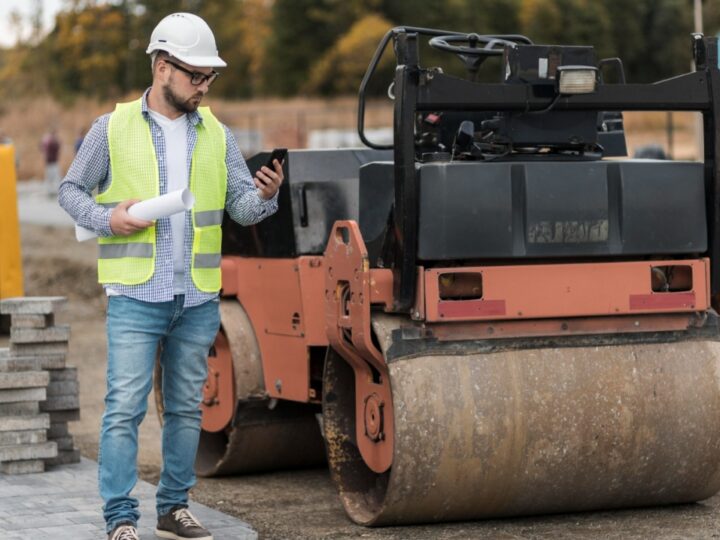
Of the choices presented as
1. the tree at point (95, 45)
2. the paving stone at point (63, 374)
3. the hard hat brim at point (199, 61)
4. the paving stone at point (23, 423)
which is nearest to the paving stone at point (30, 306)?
the paving stone at point (63, 374)

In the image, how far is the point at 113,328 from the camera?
5449 millimetres

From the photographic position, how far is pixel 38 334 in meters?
7.33

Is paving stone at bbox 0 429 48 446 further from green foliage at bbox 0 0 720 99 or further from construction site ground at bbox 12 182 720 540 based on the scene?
green foliage at bbox 0 0 720 99

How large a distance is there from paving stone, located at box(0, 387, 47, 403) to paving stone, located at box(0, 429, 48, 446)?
0.15 meters

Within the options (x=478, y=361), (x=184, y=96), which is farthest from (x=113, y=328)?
A: (x=478, y=361)

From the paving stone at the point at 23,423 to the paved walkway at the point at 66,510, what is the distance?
22 centimetres

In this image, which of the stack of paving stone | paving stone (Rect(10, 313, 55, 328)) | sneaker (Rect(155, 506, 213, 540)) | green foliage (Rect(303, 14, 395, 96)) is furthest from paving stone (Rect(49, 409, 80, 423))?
green foliage (Rect(303, 14, 395, 96))

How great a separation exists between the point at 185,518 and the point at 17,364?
1912 mm

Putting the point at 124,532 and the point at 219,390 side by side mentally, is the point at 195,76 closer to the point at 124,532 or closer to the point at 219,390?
the point at 124,532

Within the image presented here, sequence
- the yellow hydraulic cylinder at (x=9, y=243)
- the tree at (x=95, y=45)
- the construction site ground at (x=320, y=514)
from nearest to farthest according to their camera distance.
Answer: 1. the construction site ground at (x=320, y=514)
2. the yellow hydraulic cylinder at (x=9, y=243)
3. the tree at (x=95, y=45)

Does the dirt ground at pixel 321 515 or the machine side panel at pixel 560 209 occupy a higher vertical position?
the machine side panel at pixel 560 209

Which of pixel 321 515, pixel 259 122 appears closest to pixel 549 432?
pixel 321 515

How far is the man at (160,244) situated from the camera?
17.8 ft

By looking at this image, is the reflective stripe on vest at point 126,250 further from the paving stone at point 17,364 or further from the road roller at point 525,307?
the paving stone at point 17,364
